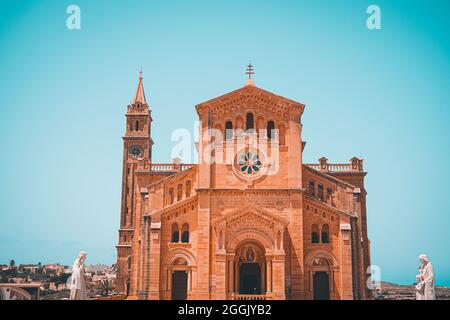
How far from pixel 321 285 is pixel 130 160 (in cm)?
3719

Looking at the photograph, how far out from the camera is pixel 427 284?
74.7 feet

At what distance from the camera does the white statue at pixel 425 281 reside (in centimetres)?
2270

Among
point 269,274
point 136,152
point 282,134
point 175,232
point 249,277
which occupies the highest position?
point 136,152

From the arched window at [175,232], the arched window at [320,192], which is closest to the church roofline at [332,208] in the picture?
the arched window at [320,192]

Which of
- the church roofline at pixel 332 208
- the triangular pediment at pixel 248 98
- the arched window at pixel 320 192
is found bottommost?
the church roofline at pixel 332 208

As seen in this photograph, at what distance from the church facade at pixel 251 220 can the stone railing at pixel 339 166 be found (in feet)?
29.5

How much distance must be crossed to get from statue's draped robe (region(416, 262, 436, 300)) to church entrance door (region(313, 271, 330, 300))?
2253 cm

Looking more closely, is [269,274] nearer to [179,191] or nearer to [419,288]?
[179,191]

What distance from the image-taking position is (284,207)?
44.9m

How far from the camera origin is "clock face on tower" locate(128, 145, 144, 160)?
73.9 metres

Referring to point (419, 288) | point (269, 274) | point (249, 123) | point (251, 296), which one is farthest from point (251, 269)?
point (419, 288)

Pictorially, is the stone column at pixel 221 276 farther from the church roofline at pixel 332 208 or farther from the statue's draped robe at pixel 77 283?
the statue's draped robe at pixel 77 283

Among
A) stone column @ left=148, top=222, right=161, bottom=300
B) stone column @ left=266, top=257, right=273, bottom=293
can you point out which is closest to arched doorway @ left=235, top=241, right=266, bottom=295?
stone column @ left=266, top=257, right=273, bottom=293
